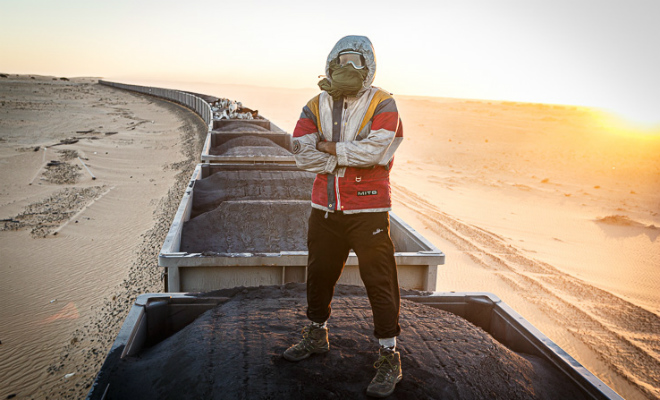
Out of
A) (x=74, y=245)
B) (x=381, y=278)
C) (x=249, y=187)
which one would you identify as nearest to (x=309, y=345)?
(x=381, y=278)

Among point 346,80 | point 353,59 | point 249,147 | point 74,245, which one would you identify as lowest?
point 74,245

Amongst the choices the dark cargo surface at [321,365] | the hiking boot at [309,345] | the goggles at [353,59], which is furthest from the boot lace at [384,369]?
the goggles at [353,59]

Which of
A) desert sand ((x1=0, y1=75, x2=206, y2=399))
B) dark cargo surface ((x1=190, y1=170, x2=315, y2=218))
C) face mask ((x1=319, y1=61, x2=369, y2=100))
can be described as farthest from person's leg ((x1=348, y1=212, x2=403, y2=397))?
dark cargo surface ((x1=190, y1=170, x2=315, y2=218))

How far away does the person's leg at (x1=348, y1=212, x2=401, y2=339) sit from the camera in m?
2.52

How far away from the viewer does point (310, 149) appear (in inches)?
103

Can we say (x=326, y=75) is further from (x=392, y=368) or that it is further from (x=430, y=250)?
(x=430, y=250)

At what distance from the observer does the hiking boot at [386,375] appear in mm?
2426

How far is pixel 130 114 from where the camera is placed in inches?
1362

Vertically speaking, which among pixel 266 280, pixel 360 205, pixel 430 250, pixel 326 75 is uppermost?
pixel 326 75

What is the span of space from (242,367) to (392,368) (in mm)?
859

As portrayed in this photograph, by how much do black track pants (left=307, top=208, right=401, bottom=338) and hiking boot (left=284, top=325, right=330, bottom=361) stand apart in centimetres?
35

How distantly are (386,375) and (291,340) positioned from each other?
0.73 metres

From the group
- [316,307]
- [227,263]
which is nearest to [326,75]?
[316,307]

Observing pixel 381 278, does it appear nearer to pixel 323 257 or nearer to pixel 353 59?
pixel 323 257
